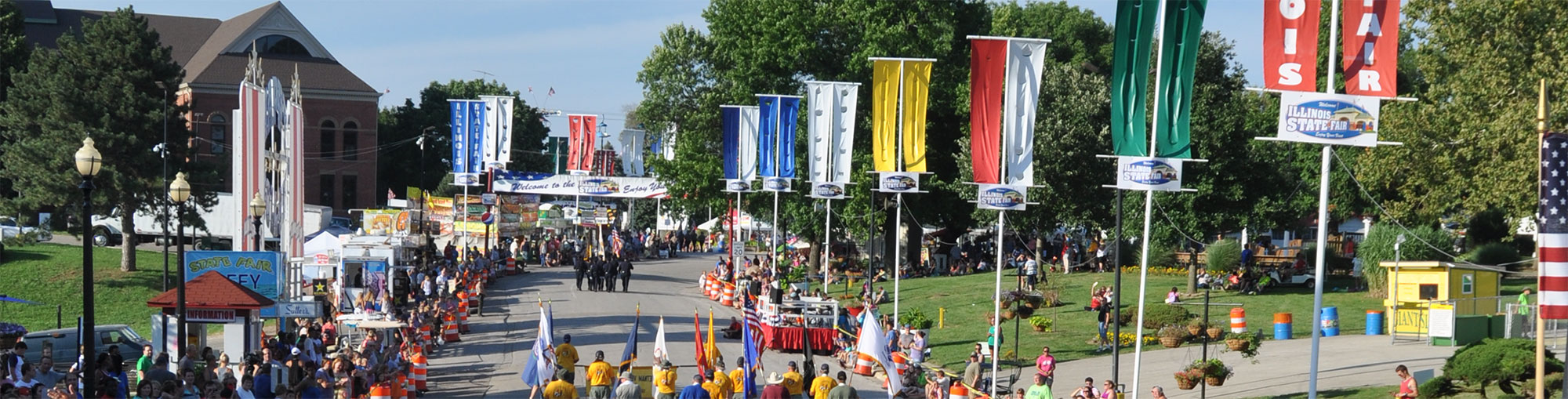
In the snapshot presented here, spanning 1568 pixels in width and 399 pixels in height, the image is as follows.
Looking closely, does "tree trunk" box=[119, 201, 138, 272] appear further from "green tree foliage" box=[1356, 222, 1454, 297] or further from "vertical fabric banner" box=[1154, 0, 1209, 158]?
"vertical fabric banner" box=[1154, 0, 1209, 158]

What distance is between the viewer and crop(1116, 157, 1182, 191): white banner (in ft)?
67.9

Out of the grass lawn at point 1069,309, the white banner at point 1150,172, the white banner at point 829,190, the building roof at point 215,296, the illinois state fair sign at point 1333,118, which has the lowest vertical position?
the grass lawn at point 1069,309

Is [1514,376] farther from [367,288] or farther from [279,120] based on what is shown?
[367,288]

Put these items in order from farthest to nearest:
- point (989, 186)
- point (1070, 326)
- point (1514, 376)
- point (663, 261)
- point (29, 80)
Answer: point (663, 261)
point (29, 80)
point (1070, 326)
point (989, 186)
point (1514, 376)

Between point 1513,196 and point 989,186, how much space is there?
526 inches

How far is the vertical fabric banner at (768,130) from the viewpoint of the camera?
40094 millimetres

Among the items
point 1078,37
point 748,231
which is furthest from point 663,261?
point 1078,37

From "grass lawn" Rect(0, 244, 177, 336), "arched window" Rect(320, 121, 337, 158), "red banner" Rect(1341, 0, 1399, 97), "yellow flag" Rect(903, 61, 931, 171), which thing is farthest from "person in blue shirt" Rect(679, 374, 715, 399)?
"arched window" Rect(320, 121, 337, 158)

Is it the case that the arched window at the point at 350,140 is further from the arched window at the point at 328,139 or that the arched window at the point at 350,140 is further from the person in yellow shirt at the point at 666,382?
the person in yellow shirt at the point at 666,382

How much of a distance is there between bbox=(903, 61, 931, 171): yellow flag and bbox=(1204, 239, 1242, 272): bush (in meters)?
15.8

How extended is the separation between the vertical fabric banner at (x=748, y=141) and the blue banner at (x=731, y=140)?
0.34m

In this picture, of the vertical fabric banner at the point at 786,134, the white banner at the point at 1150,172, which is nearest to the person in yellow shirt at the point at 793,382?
the white banner at the point at 1150,172

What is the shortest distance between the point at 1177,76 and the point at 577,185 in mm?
49536

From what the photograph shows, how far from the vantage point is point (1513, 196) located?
30.7m
